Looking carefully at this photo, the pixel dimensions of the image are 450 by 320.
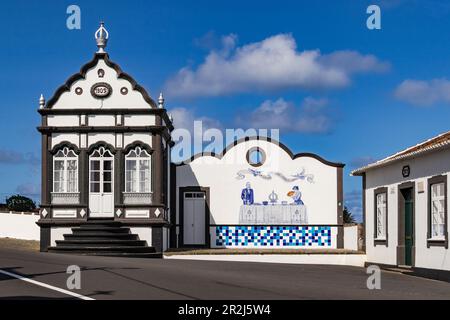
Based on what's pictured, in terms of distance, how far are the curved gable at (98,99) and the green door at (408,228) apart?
35.9 ft

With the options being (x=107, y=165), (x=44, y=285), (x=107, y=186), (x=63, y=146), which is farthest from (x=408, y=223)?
(x=63, y=146)

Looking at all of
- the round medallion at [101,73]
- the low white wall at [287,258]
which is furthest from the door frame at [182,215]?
the round medallion at [101,73]

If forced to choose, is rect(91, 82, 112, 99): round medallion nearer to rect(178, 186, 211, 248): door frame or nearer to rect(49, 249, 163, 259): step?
rect(178, 186, 211, 248): door frame

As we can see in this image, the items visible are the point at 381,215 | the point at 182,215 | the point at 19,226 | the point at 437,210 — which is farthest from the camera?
the point at 19,226

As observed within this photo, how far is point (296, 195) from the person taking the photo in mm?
33969

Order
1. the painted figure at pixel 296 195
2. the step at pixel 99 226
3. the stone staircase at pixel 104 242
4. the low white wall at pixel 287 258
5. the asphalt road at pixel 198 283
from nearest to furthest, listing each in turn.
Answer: the asphalt road at pixel 198 283 < the stone staircase at pixel 104 242 < the low white wall at pixel 287 258 < the step at pixel 99 226 < the painted figure at pixel 296 195

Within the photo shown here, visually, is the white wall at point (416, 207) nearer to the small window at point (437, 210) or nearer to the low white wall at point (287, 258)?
the small window at point (437, 210)

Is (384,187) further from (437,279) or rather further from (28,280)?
(28,280)

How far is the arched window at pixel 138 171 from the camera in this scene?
30297mm

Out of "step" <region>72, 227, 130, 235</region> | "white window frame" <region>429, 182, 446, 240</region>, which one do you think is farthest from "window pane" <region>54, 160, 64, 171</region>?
"white window frame" <region>429, 182, 446, 240</region>

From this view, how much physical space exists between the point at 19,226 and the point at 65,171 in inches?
280

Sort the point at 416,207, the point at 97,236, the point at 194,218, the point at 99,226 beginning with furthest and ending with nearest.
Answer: the point at 194,218
the point at 99,226
the point at 97,236
the point at 416,207

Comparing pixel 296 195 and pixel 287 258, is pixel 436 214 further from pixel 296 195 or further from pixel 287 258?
pixel 296 195
